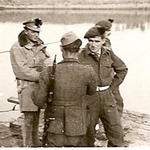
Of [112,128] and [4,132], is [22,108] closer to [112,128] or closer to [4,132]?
[112,128]

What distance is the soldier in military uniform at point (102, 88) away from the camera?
6.76 feet

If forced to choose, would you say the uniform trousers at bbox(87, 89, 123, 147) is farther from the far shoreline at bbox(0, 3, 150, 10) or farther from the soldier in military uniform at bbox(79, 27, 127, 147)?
the far shoreline at bbox(0, 3, 150, 10)

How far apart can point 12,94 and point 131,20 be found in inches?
68.0

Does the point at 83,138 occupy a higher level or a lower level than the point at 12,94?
higher

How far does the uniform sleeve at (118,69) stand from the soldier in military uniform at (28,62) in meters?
0.43

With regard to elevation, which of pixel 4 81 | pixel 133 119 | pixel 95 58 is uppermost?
pixel 95 58

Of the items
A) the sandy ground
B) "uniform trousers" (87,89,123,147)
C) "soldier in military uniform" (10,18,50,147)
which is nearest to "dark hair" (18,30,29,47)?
"soldier in military uniform" (10,18,50,147)

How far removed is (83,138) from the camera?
1.78 m

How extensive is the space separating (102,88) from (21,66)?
1.67ft

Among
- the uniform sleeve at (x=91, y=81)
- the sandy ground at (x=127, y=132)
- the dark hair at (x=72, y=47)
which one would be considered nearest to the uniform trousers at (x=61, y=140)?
the uniform sleeve at (x=91, y=81)

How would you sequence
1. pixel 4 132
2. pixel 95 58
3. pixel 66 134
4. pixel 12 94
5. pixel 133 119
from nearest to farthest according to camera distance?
pixel 66 134, pixel 95 58, pixel 4 132, pixel 133 119, pixel 12 94

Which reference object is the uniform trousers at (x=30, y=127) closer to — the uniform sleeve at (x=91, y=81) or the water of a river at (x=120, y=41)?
the uniform sleeve at (x=91, y=81)

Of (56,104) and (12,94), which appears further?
(12,94)

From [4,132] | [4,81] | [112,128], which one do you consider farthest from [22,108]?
Answer: [4,81]
